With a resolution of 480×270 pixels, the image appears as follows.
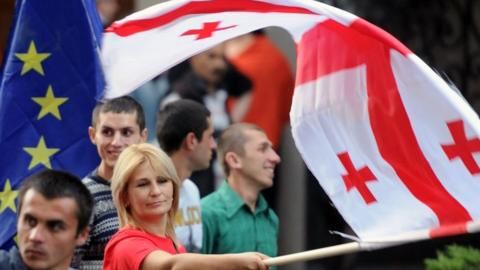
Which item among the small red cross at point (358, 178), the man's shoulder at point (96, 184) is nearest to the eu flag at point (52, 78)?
the man's shoulder at point (96, 184)

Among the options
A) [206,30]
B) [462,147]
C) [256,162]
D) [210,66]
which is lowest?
[210,66]

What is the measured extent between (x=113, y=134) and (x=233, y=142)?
4.58ft

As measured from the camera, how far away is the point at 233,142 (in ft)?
30.6

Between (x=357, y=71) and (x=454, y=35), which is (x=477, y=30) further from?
(x=357, y=71)

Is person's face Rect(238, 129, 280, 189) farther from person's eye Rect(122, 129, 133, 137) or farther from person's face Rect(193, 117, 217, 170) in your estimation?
person's eye Rect(122, 129, 133, 137)

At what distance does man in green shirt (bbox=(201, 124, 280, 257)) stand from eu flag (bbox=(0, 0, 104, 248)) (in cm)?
103

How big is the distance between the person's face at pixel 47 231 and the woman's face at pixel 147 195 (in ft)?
3.44

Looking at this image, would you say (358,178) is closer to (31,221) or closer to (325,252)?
(325,252)

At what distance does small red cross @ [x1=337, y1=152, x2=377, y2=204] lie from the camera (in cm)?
641

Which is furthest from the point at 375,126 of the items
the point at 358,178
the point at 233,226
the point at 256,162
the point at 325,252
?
the point at 256,162

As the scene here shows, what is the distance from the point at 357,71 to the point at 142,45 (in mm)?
1164

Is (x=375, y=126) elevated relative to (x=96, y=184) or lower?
elevated

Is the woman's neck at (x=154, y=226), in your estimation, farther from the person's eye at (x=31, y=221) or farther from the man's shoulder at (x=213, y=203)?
the man's shoulder at (x=213, y=203)

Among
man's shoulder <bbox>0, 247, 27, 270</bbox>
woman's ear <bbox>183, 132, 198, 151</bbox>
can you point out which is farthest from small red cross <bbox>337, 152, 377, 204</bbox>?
woman's ear <bbox>183, 132, 198, 151</bbox>
